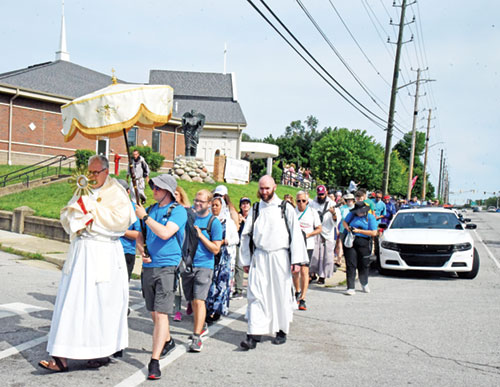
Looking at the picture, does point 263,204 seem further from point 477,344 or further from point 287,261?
point 477,344

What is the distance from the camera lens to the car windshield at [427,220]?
496 inches

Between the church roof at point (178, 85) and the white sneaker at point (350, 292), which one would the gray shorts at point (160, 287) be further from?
the church roof at point (178, 85)

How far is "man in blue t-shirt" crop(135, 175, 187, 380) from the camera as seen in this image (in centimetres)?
483

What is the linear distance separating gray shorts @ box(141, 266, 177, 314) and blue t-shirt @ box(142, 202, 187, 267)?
64mm

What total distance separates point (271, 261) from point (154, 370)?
6.50 feet

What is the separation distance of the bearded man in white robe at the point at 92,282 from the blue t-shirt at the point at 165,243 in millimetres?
308

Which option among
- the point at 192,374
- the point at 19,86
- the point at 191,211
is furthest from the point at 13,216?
the point at 19,86

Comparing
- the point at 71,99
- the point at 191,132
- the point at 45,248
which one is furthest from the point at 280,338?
the point at 71,99

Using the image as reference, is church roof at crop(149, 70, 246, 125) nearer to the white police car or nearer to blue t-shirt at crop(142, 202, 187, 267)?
the white police car

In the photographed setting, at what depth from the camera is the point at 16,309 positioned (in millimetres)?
7160

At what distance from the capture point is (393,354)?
5652 millimetres

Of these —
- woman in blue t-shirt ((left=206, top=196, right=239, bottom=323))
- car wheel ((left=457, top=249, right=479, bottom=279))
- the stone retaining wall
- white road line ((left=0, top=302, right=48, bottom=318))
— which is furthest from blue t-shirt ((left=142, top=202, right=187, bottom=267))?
the stone retaining wall

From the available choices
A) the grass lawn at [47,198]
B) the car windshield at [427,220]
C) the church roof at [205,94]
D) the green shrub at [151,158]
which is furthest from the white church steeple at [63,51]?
the car windshield at [427,220]

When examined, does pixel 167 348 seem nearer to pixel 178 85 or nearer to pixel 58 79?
pixel 58 79
